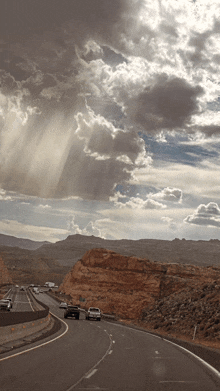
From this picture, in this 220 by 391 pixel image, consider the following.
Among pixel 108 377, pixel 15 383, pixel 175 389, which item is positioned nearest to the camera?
pixel 15 383

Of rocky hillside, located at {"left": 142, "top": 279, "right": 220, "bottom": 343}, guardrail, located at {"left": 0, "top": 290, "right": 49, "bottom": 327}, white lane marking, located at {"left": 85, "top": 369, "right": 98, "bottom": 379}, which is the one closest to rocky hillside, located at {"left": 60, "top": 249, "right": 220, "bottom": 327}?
rocky hillside, located at {"left": 142, "top": 279, "right": 220, "bottom": 343}

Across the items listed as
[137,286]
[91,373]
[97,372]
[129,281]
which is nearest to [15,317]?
[97,372]

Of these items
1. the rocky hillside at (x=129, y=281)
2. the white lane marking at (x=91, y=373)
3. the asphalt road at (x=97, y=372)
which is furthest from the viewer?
the rocky hillside at (x=129, y=281)

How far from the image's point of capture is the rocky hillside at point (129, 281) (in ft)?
253

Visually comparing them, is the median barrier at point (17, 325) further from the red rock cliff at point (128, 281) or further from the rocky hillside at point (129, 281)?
the rocky hillside at point (129, 281)

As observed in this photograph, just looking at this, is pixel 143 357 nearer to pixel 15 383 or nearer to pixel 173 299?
pixel 15 383

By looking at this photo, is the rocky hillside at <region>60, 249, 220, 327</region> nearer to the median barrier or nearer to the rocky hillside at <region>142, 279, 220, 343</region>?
the rocky hillside at <region>142, 279, 220, 343</region>

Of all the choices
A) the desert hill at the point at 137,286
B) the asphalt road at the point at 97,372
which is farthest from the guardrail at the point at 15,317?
the desert hill at the point at 137,286

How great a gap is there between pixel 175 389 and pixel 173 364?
6.20 m

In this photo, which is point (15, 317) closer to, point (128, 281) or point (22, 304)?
point (22, 304)

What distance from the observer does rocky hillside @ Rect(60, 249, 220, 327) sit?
7700 cm

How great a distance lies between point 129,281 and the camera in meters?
82.9

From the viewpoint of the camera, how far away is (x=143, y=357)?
1862 centimetres

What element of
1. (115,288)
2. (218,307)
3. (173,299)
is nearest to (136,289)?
(115,288)
